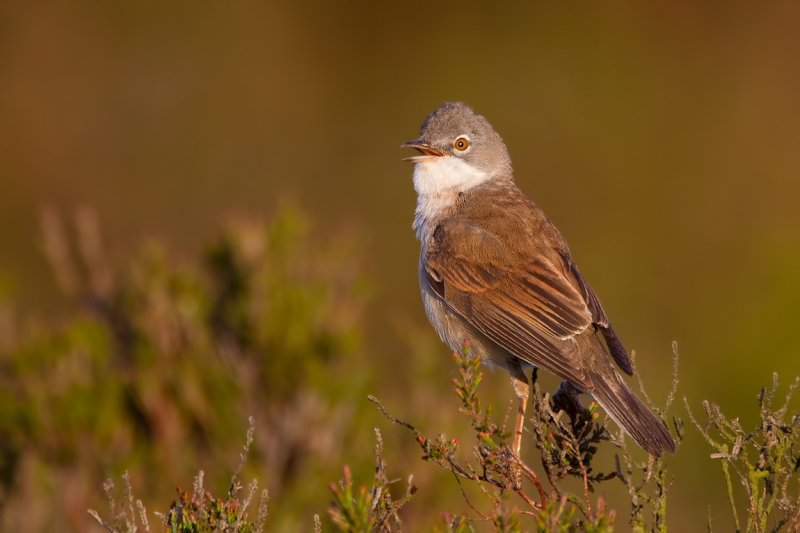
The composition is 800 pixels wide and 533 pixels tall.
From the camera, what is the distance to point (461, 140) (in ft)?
16.3

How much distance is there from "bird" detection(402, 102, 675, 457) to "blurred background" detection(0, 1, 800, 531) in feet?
15.4

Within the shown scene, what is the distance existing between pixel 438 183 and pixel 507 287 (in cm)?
81

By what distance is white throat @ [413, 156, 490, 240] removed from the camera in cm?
470

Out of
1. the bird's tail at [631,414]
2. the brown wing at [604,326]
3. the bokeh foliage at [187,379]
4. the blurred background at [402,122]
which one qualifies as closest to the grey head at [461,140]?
the bokeh foliage at [187,379]

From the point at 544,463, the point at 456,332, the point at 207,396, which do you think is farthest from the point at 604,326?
the point at 207,396

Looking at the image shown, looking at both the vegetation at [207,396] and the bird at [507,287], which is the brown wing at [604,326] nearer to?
the bird at [507,287]

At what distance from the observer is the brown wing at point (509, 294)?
3.87 meters

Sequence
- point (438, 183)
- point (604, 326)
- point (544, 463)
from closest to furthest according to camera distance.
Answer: point (544, 463), point (604, 326), point (438, 183)

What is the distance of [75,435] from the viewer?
5008 mm

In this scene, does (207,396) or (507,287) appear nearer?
(507,287)

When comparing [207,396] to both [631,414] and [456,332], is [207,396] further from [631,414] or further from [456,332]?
[631,414]

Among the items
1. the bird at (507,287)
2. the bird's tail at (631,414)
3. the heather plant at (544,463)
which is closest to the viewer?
the heather plant at (544,463)

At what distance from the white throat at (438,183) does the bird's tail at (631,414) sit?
1240 mm

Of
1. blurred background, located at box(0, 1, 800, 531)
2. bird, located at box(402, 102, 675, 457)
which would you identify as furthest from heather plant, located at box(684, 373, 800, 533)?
blurred background, located at box(0, 1, 800, 531)
